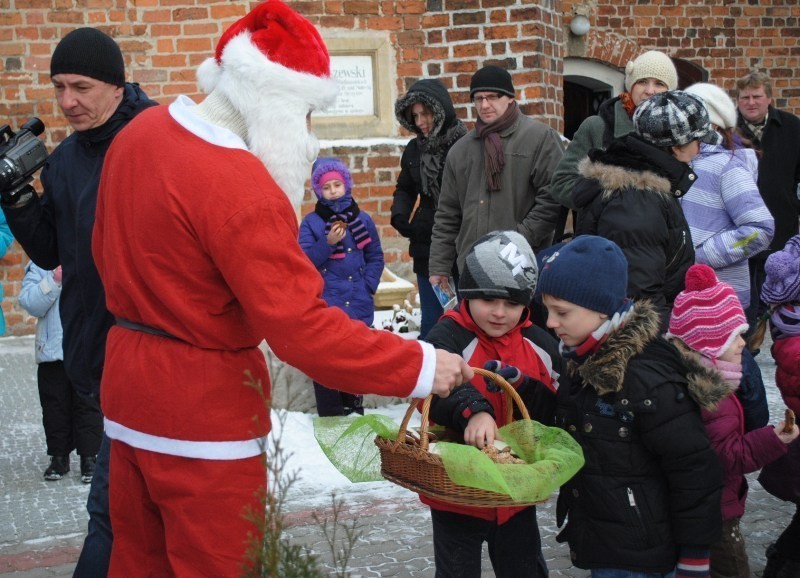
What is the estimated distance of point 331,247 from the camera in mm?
6934

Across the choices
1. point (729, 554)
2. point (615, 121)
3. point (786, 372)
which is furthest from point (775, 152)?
point (729, 554)

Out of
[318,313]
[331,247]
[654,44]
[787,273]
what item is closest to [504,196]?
[331,247]

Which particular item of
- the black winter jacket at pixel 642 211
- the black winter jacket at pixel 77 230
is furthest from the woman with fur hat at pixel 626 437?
the black winter jacket at pixel 77 230

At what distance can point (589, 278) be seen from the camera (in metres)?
3.20

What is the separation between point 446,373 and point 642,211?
1618 mm

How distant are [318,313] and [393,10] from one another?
23.0ft

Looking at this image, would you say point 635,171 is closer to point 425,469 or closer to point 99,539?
point 425,469

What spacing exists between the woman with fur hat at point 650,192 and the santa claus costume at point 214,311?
1556 mm

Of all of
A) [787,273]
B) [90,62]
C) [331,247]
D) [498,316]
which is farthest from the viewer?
[331,247]

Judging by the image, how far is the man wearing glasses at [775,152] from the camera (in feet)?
26.6

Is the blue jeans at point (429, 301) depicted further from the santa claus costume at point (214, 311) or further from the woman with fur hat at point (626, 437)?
the santa claus costume at point (214, 311)

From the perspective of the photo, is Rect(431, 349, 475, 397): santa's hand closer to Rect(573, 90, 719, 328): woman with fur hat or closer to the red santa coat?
the red santa coat

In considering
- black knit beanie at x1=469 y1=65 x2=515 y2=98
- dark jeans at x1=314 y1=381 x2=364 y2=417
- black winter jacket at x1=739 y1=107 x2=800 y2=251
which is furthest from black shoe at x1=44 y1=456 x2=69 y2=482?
black winter jacket at x1=739 y1=107 x2=800 y2=251

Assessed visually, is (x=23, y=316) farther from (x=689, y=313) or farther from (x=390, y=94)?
(x=689, y=313)
